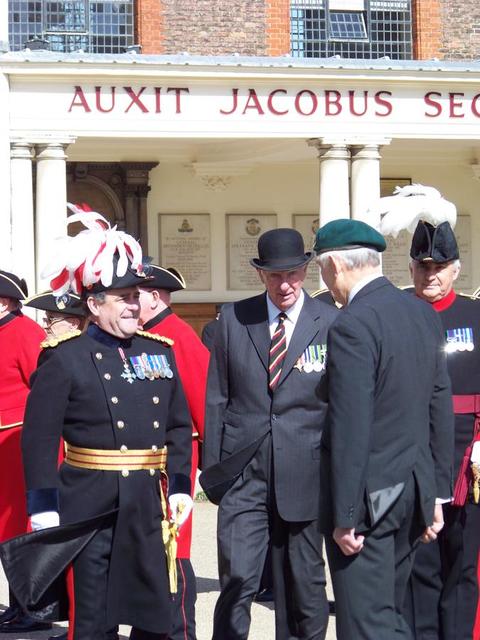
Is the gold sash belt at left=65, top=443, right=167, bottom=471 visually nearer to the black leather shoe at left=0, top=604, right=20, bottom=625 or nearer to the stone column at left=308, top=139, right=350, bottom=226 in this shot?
the black leather shoe at left=0, top=604, right=20, bottom=625

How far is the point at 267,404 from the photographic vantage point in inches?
249

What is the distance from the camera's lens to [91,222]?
5.83m

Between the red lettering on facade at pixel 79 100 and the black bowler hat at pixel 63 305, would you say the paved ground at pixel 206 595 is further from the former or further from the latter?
the red lettering on facade at pixel 79 100

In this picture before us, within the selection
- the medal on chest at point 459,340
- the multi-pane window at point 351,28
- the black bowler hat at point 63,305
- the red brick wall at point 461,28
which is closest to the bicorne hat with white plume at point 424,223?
the medal on chest at point 459,340

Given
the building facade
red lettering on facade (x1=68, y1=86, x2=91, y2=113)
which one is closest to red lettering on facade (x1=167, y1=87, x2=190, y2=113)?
the building facade

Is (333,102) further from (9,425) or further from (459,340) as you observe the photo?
(459,340)

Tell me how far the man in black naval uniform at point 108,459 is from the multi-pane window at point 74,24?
1462cm

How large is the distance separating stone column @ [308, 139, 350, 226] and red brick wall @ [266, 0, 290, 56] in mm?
2518

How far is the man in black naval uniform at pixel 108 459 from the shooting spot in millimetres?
5445

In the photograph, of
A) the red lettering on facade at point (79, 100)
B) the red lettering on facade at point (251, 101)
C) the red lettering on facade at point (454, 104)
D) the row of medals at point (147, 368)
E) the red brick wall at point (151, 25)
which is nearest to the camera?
the row of medals at point (147, 368)

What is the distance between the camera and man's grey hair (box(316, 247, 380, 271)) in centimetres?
526

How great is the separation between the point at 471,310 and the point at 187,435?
1.66 meters

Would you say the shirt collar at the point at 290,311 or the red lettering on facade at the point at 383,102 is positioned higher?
the red lettering on facade at the point at 383,102

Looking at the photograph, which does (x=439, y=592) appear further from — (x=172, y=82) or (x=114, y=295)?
(x=172, y=82)
